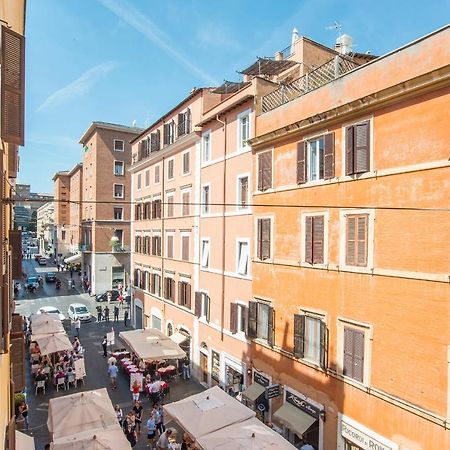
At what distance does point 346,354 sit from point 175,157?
18.4 metres

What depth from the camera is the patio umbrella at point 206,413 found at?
13539mm

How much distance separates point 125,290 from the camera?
50156mm

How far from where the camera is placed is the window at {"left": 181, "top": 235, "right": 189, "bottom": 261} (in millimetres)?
25998

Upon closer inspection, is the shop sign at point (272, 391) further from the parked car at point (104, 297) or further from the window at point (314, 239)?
the parked car at point (104, 297)

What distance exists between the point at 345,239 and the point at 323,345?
3.91m

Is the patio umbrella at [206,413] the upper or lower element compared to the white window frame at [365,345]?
lower

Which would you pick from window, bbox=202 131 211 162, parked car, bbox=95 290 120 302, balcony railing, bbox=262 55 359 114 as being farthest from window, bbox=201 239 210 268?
parked car, bbox=95 290 120 302

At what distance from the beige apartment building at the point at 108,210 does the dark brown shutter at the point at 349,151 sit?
39.9 metres

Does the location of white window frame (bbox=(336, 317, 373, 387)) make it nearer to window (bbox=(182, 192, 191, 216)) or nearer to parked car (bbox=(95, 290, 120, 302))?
window (bbox=(182, 192, 191, 216))

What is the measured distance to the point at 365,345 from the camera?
13.3 meters

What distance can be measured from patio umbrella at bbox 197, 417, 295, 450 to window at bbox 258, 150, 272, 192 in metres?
9.58

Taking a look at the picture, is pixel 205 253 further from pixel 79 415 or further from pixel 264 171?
pixel 79 415

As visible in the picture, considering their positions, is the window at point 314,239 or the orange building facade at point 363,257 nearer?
the orange building facade at point 363,257

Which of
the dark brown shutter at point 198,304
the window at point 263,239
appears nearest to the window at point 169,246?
the dark brown shutter at point 198,304
